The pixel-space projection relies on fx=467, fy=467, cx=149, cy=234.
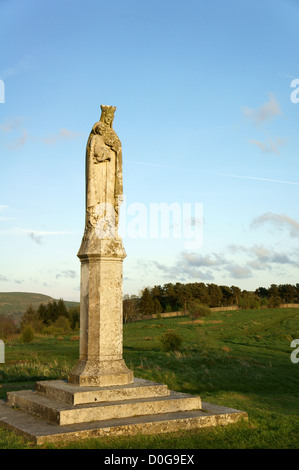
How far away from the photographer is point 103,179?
33.8ft

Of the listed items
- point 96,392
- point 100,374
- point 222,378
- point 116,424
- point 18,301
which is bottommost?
point 222,378

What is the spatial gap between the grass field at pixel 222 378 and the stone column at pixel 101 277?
1.91 m

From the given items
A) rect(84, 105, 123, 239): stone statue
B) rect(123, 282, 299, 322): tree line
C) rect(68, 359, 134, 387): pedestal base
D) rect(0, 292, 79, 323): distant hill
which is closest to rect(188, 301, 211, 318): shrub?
rect(123, 282, 299, 322): tree line

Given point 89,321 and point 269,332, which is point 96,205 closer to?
point 89,321

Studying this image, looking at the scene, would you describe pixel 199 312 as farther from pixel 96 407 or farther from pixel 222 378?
pixel 96 407

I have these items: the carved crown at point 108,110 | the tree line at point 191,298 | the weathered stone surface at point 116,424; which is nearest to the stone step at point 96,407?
the weathered stone surface at point 116,424

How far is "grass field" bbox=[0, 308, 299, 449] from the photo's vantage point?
764 centimetres

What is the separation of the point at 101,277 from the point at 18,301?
150 m

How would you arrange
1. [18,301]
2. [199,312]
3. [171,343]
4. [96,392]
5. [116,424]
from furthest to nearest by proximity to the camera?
[18,301]
[199,312]
[171,343]
[96,392]
[116,424]

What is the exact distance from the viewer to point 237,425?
8.79 meters

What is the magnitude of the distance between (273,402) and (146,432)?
24.3 feet

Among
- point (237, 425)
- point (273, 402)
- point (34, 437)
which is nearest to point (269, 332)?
point (273, 402)

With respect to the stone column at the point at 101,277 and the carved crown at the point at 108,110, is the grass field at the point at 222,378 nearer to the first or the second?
the stone column at the point at 101,277

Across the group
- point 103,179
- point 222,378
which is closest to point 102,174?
point 103,179
